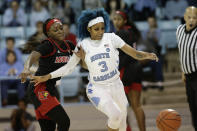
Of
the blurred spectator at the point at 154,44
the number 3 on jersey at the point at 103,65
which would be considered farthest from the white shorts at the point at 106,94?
the blurred spectator at the point at 154,44

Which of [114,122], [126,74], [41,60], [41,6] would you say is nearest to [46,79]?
[41,60]

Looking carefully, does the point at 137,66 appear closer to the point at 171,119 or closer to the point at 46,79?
the point at 171,119

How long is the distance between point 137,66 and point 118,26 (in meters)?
0.71

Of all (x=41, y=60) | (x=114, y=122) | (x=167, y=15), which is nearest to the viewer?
(x=114, y=122)

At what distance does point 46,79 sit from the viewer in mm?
6078

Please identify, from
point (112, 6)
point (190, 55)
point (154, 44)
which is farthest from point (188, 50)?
point (112, 6)

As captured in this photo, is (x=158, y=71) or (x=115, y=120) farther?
(x=158, y=71)

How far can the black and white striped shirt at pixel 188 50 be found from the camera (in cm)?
695

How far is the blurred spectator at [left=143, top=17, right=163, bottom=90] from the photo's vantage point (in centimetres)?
1222

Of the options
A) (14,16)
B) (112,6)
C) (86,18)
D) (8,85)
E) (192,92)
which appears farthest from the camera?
(14,16)

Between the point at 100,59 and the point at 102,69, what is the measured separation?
5.0 inches

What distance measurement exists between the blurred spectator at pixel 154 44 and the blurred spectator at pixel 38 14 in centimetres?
314

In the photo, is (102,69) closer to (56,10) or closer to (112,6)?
(112,6)

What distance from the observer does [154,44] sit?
12750 millimetres
